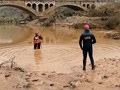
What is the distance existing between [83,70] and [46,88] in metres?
2.45

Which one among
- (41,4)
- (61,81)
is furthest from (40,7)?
(61,81)

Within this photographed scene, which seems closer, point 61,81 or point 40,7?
point 61,81

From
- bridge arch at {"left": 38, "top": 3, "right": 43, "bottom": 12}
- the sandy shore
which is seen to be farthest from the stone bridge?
the sandy shore

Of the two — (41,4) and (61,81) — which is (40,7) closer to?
(41,4)

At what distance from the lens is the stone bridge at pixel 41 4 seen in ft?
130

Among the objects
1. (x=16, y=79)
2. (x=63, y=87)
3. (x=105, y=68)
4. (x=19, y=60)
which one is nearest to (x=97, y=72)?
(x=105, y=68)

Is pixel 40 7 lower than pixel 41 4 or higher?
lower

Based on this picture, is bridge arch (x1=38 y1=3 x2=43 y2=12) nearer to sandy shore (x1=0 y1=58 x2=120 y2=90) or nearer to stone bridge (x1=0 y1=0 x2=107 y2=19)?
stone bridge (x1=0 y1=0 x2=107 y2=19)

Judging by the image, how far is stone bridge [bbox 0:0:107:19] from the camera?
130 feet

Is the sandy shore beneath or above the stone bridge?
beneath

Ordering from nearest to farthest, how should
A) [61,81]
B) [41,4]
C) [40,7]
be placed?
[61,81] → [41,4] → [40,7]

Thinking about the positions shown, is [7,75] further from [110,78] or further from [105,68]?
[105,68]

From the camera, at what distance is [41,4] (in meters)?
44.1

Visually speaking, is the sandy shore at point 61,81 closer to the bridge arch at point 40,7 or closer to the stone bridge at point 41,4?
the stone bridge at point 41,4
